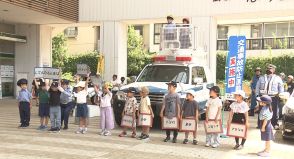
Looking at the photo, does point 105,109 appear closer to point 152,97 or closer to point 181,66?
point 152,97

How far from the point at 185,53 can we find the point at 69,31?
3072 cm

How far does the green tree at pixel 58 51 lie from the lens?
115 feet

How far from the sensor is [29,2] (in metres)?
19.7

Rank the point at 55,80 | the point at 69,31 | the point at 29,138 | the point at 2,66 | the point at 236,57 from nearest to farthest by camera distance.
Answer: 1. the point at 29,138
2. the point at 236,57
3. the point at 55,80
4. the point at 2,66
5. the point at 69,31

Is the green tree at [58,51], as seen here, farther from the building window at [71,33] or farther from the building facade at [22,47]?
the building facade at [22,47]

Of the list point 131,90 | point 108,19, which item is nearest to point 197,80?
point 131,90

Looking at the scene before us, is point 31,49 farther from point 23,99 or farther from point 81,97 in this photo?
point 81,97

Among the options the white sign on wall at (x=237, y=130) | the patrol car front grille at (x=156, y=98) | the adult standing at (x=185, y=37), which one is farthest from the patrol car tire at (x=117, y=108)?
the white sign on wall at (x=237, y=130)

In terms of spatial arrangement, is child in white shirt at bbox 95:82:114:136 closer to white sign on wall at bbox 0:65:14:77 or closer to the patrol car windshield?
the patrol car windshield

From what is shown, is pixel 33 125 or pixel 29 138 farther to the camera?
pixel 33 125

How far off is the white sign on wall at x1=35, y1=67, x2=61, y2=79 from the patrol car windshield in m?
2.60

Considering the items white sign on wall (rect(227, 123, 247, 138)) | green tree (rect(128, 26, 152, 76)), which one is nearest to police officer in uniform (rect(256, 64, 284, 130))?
white sign on wall (rect(227, 123, 247, 138))

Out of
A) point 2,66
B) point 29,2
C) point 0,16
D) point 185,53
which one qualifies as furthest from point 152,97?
point 2,66

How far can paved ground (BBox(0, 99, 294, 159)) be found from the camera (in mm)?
9031
